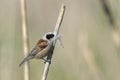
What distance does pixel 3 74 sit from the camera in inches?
89.7

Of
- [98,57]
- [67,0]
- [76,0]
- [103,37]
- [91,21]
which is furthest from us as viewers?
[67,0]

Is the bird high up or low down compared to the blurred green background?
up

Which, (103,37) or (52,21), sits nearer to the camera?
(103,37)

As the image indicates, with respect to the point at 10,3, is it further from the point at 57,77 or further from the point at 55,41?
the point at 55,41

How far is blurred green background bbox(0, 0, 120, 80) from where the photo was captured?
7.45 feet

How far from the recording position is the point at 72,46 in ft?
8.61

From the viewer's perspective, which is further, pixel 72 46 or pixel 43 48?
pixel 72 46

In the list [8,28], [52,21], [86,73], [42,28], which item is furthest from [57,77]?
[52,21]

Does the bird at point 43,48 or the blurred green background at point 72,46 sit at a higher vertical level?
the bird at point 43,48

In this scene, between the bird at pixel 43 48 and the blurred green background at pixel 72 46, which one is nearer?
the bird at pixel 43 48

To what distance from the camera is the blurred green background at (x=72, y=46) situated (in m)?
2.27

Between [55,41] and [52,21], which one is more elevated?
[55,41]

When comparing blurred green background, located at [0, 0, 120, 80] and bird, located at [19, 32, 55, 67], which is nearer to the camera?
bird, located at [19, 32, 55, 67]

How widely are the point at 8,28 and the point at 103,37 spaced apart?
66 cm
